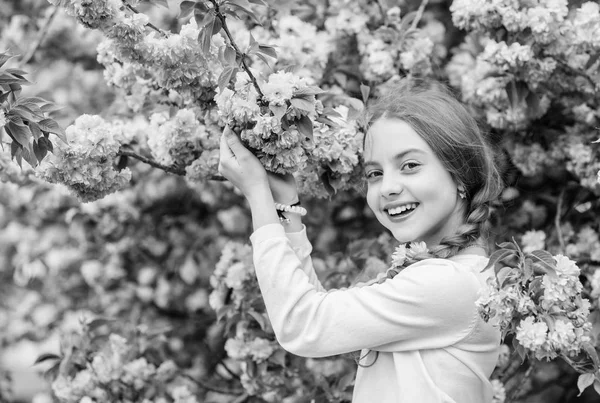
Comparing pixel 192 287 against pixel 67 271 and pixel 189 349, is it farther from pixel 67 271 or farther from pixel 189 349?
pixel 67 271

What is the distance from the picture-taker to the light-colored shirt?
1729mm

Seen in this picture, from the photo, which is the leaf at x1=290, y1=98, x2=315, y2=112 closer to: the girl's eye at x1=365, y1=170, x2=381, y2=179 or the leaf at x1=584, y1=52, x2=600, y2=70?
the girl's eye at x1=365, y1=170, x2=381, y2=179

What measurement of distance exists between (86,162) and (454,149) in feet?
2.92

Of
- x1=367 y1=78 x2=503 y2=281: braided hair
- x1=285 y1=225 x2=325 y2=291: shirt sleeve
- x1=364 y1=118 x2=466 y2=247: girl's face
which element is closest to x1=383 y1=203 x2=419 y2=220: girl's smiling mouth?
x1=364 y1=118 x2=466 y2=247: girl's face

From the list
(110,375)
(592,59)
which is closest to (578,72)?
(592,59)

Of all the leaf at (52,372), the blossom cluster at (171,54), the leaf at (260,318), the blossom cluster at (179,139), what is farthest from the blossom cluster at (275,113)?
the leaf at (52,372)

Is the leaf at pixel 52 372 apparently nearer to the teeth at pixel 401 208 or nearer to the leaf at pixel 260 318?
the leaf at pixel 260 318

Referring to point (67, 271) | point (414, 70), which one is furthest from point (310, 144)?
point (67, 271)

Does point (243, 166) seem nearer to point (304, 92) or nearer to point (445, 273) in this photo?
point (304, 92)

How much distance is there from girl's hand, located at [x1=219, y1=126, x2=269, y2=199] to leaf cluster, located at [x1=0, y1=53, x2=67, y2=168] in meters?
0.38

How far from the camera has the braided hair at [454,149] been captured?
1891 mm

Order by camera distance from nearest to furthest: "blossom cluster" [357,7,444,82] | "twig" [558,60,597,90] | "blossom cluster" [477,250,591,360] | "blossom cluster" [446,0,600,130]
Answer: "blossom cluster" [477,250,591,360], "blossom cluster" [446,0,600,130], "twig" [558,60,597,90], "blossom cluster" [357,7,444,82]

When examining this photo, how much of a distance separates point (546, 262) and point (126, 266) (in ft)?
9.07

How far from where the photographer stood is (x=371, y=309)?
1737mm
